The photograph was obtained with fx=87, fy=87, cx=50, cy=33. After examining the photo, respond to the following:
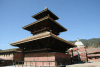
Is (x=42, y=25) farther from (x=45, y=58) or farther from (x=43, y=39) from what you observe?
(x=45, y=58)

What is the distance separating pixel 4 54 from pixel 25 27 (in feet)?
45.6

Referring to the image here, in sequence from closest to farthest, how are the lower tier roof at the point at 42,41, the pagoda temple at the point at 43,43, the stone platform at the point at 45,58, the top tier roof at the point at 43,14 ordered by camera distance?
the lower tier roof at the point at 42,41 → the stone platform at the point at 45,58 → the pagoda temple at the point at 43,43 → the top tier roof at the point at 43,14

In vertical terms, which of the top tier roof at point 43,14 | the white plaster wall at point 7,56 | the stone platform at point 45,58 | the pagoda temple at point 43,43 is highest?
the top tier roof at point 43,14

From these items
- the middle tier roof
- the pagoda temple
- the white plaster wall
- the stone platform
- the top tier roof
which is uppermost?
the top tier roof

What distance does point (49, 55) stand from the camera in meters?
8.80

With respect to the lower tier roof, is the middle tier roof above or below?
above

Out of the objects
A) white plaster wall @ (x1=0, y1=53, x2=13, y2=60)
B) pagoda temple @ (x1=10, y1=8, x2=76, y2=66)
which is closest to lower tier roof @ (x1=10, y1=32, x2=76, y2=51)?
pagoda temple @ (x1=10, y1=8, x2=76, y2=66)

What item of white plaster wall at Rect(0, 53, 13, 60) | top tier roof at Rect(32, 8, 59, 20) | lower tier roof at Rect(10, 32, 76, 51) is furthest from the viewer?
white plaster wall at Rect(0, 53, 13, 60)

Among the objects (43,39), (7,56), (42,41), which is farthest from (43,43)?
(7,56)

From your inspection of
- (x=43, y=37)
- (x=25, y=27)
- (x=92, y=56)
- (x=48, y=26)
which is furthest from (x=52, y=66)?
(x=92, y=56)

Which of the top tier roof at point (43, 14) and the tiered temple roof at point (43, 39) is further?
the top tier roof at point (43, 14)

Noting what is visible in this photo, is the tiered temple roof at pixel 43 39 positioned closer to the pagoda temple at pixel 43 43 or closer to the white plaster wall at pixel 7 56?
the pagoda temple at pixel 43 43

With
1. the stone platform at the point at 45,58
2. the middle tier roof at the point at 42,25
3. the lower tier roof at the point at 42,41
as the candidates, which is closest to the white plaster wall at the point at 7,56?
the middle tier roof at the point at 42,25

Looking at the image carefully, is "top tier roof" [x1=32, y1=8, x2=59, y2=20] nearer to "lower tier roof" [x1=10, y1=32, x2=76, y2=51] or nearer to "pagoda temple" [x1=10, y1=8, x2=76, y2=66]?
"pagoda temple" [x1=10, y1=8, x2=76, y2=66]
